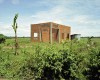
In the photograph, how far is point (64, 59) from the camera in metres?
7.00

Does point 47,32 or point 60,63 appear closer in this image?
point 60,63

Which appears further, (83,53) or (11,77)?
(11,77)

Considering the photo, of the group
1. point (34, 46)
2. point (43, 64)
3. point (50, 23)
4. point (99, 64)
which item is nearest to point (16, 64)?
point (34, 46)

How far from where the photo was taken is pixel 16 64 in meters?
8.38

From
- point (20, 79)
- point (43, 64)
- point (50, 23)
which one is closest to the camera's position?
point (43, 64)

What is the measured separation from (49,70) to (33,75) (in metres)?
0.60

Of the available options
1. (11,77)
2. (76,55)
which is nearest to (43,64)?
(76,55)

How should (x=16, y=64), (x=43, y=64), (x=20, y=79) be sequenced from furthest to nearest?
(x=16, y=64)
(x=20, y=79)
(x=43, y=64)

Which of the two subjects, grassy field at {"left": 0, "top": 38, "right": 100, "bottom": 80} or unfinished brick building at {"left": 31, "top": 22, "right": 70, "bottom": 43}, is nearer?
grassy field at {"left": 0, "top": 38, "right": 100, "bottom": 80}

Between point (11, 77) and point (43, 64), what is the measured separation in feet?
5.39

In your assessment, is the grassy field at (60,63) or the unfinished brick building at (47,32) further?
the unfinished brick building at (47,32)

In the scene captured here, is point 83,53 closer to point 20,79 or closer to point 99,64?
point 99,64

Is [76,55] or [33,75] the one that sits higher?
[76,55]

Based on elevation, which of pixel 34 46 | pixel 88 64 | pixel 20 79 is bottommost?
pixel 20 79
